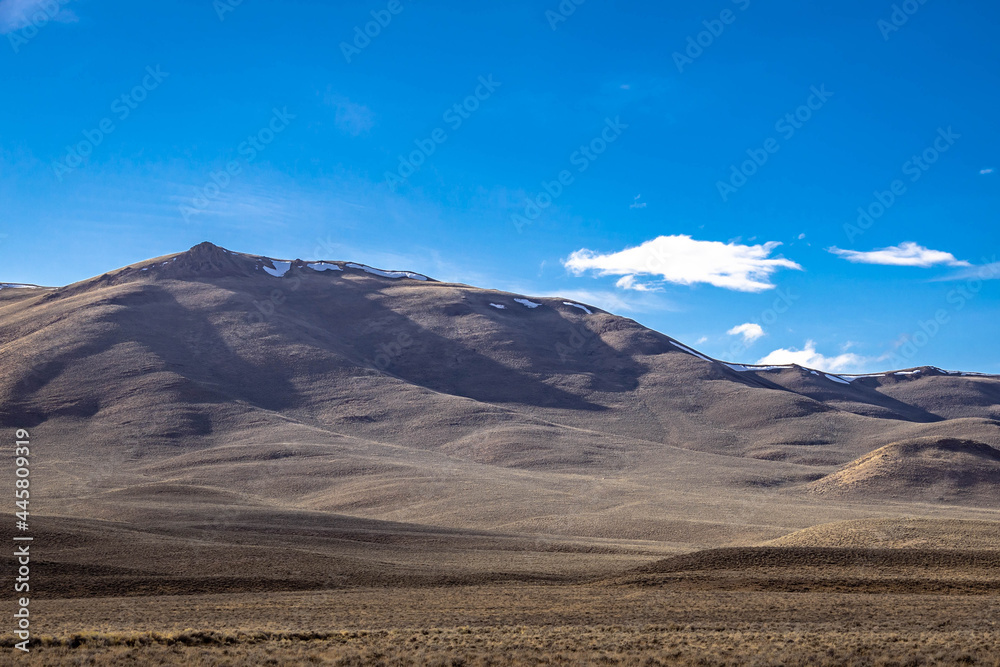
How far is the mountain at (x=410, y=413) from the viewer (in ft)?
195

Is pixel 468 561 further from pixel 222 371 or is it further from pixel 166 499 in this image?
pixel 222 371

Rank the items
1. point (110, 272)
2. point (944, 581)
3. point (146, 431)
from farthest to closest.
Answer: point (110, 272), point (146, 431), point (944, 581)

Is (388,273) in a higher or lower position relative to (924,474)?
higher

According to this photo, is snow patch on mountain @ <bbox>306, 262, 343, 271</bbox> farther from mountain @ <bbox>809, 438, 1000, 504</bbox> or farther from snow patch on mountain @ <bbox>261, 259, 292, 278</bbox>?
mountain @ <bbox>809, 438, 1000, 504</bbox>

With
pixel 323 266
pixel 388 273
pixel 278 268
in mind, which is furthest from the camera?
pixel 388 273

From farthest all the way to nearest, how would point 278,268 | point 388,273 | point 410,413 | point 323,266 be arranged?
point 388,273
point 323,266
point 278,268
point 410,413

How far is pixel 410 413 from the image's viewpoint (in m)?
107

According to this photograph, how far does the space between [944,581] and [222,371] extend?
348 feet

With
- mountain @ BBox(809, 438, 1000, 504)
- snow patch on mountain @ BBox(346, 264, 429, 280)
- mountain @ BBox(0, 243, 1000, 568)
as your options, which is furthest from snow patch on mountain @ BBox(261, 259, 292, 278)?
mountain @ BBox(809, 438, 1000, 504)

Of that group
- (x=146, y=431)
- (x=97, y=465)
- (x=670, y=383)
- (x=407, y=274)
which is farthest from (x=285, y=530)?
(x=407, y=274)

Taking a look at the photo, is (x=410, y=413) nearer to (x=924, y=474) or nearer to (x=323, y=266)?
(x=924, y=474)

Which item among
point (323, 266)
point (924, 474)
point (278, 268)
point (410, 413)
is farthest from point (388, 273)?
point (924, 474)

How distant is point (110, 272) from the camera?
487ft

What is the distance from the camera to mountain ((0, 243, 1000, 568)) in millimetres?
59375
